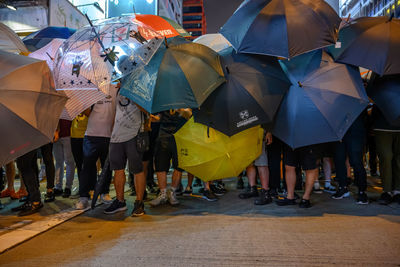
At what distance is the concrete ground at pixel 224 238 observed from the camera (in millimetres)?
2484

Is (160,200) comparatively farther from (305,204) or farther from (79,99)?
(305,204)

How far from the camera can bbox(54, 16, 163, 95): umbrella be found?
11.5ft

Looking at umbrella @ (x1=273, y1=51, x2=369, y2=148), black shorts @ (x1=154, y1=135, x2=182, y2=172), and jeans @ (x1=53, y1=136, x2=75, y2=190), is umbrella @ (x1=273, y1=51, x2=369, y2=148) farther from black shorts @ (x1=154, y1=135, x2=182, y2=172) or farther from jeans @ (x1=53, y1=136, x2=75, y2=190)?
jeans @ (x1=53, y1=136, x2=75, y2=190)

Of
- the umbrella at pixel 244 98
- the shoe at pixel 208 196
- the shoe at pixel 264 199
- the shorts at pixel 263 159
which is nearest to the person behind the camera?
the umbrella at pixel 244 98

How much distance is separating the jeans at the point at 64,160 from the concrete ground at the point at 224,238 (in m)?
1.33

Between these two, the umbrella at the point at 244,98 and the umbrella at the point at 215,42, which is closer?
the umbrella at the point at 244,98

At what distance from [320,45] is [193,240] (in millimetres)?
2659

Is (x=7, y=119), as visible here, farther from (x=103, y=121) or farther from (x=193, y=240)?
(x=193, y=240)

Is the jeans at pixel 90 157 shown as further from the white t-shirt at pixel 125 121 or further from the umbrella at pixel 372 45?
the umbrella at pixel 372 45

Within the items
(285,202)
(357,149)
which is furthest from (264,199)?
(357,149)

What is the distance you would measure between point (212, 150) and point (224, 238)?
1421 mm

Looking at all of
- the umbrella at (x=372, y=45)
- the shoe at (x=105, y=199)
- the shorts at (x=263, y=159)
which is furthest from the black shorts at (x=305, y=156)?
the shoe at (x=105, y=199)

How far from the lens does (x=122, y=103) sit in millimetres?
3975

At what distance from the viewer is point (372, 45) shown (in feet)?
12.0
